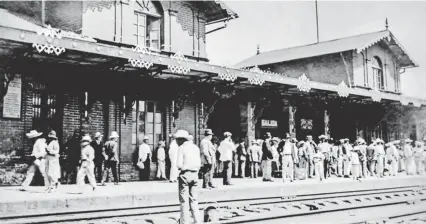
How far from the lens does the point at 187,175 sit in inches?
315

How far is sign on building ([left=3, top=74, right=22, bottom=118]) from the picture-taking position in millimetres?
12336

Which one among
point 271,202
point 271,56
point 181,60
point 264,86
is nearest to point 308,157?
point 264,86

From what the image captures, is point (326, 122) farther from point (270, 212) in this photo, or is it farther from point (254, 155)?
point (270, 212)

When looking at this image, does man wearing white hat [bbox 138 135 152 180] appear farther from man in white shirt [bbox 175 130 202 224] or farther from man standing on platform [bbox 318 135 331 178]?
man in white shirt [bbox 175 130 202 224]

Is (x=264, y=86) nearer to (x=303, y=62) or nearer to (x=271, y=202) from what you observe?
(x=271, y=202)

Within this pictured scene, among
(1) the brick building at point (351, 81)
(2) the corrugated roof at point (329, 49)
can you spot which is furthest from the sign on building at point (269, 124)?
(2) the corrugated roof at point (329, 49)

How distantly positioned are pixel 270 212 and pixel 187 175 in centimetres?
271

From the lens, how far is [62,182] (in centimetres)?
1334

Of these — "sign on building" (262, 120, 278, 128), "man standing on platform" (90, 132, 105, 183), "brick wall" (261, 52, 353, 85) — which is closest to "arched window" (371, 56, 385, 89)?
"brick wall" (261, 52, 353, 85)

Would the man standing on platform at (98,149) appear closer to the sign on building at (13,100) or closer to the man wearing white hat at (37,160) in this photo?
the man wearing white hat at (37,160)

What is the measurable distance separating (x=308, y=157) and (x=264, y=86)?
317cm

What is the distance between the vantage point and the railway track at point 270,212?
861 centimetres

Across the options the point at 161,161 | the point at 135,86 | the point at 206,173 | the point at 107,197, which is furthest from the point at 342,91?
the point at 107,197

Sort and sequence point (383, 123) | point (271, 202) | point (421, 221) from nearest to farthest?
point (421, 221) → point (271, 202) → point (383, 123)
